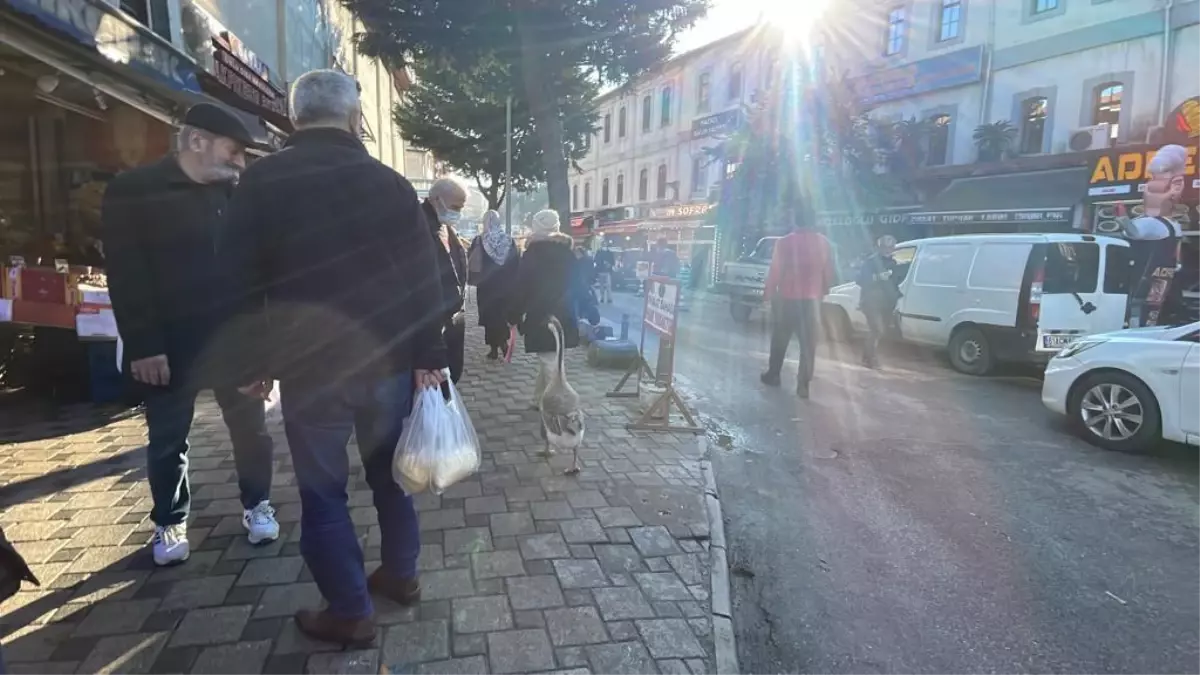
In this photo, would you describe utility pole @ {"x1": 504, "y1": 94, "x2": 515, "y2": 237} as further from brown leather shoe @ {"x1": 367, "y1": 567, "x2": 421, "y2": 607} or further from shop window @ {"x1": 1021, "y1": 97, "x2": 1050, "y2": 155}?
shop window @ {"x1": 1021, "y1": 97, "x2": 1050, "y2": 155}

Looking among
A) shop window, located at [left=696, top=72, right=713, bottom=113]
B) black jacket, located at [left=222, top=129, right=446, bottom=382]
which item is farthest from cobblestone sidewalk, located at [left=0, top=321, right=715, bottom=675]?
shop window, located at [left=696, top=72, right=713, bottom=113]

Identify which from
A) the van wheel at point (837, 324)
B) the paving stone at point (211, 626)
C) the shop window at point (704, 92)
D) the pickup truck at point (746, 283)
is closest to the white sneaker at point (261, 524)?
the paving stone at point (211, 626)

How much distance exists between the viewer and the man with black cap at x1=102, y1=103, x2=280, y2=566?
2.75m

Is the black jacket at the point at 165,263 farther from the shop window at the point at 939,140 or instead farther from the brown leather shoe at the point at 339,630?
the shop window at the point at 939,140

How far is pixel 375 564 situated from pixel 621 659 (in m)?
1.29

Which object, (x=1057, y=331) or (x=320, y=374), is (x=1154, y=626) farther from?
(x=1057, y=331)

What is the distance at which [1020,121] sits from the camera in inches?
735

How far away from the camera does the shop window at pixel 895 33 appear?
21.9 m

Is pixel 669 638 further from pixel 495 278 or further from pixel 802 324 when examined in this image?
pixel 802 324

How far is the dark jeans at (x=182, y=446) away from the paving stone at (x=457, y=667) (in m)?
1.35

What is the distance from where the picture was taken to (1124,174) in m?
15.5

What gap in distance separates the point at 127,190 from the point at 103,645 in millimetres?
1766

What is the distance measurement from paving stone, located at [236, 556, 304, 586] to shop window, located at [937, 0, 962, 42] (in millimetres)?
23223

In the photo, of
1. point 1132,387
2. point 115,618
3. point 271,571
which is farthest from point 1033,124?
point 115,618
